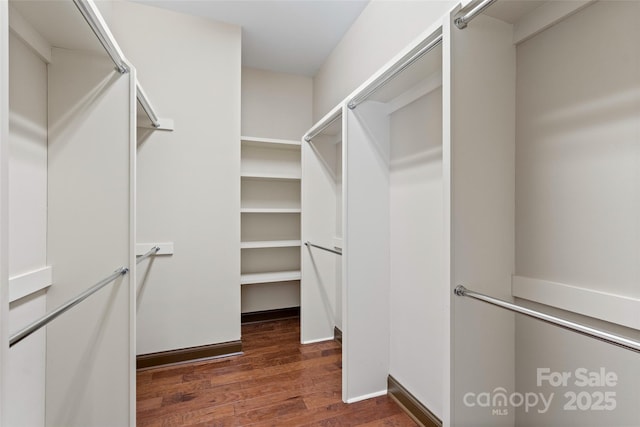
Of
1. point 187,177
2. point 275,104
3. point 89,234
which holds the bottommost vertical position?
point 89,234

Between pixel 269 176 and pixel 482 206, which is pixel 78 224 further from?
pixel 482 206

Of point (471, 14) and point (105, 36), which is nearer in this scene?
point (471, 14)

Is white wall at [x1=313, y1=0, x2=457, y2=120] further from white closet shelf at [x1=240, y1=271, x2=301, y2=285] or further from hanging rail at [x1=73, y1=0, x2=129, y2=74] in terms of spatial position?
white closet shelf at [x1=240, y1=271, x2=301, y2=285]

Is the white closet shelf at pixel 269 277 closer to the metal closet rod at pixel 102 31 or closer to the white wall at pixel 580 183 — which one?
the metal closet rod at pixel 102 31

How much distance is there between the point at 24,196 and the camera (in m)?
1.18

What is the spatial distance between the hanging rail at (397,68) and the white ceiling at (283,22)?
94 centimetres

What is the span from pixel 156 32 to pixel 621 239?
2904 mm

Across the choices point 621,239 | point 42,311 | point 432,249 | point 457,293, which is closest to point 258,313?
point 42,311

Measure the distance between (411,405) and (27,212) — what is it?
2084 millimetres

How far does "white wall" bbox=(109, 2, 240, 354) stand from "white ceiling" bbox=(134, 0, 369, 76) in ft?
0.40

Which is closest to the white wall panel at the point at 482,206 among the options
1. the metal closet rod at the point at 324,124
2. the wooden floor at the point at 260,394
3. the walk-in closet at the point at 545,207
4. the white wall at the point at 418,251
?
the walk-in closet at the point at 545,207

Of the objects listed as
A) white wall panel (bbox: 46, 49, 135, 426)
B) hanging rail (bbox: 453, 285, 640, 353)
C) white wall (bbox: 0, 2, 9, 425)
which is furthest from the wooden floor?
white wall (bbox: 0, 2, 9, 425)

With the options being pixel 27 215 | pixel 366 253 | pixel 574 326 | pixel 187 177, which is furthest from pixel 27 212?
pixel 574 326

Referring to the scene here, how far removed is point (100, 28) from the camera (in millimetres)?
1070
